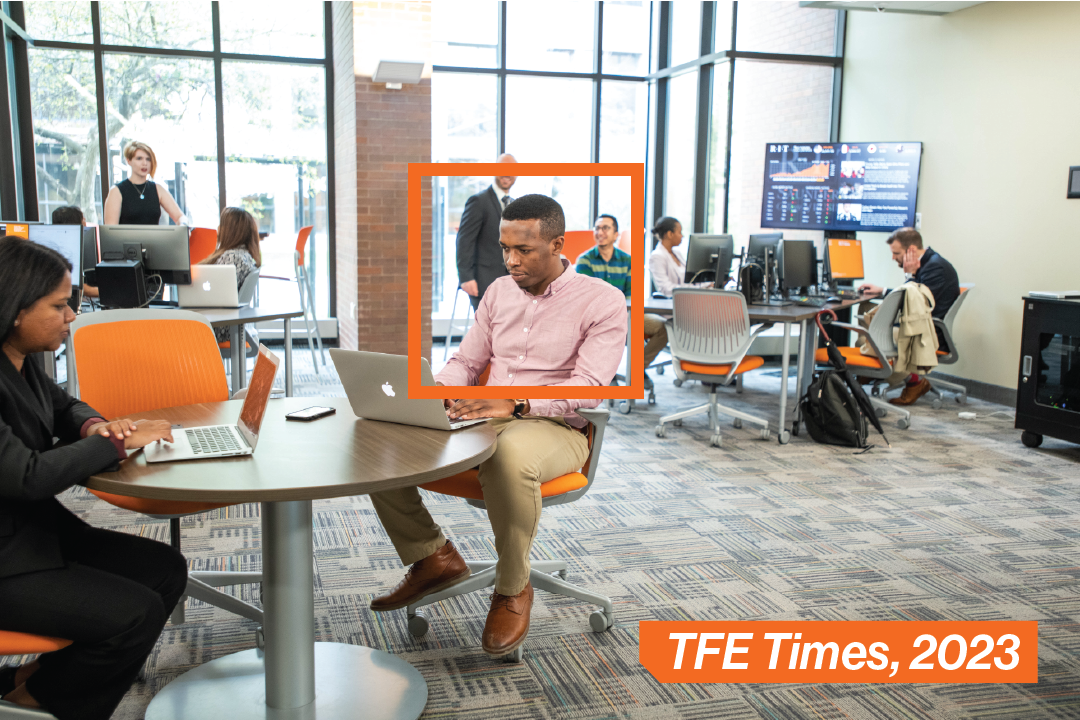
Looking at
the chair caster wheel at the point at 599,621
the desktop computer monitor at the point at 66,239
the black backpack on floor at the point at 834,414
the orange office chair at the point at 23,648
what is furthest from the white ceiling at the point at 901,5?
the orange office chair at the point at 23,648

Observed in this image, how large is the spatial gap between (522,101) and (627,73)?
1109mm

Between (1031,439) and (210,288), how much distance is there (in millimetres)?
4393

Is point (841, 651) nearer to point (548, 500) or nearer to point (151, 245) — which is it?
point (548, 500)

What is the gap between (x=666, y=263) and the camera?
5758mm

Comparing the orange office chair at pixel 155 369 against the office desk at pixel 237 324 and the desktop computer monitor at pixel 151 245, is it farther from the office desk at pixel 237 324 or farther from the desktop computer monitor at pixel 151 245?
the desktop computer monitor at pixel 151 245

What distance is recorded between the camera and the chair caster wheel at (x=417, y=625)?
237 cm

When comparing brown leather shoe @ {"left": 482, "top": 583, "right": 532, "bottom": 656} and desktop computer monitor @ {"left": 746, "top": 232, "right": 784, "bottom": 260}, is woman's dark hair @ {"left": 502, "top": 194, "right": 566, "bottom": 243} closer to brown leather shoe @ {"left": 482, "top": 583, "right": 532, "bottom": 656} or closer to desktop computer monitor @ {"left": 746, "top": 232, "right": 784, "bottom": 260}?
brown leather shoe @ {"left": 482, "top": 583, "right": 532, "bottom": 656}

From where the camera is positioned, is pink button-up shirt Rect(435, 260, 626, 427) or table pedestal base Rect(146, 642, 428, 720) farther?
pink button-up shirt Rect(435, 260, 626, 427)

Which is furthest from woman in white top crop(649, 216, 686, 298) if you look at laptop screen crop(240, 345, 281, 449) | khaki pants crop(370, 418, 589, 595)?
laptop screen crop(240, 345, 281, 449)

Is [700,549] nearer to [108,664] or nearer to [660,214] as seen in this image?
[108,664]

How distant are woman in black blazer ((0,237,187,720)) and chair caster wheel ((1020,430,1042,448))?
15.0ft

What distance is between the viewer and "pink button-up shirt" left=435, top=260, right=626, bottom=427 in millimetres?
2172

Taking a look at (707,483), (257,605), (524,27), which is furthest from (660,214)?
(257,605)

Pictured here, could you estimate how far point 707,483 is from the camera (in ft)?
12.9
